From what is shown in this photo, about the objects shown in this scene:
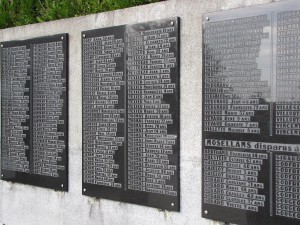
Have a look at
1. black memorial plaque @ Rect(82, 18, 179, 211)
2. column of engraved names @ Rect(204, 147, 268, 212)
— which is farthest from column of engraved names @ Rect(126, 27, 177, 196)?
column of engraved names @ Rect(204, 147, 268, 212)

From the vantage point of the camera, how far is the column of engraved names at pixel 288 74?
416 centimetres

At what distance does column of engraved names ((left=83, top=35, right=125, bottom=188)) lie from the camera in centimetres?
557

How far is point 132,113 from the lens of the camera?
5414 millimetres

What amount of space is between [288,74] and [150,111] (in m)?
1.46

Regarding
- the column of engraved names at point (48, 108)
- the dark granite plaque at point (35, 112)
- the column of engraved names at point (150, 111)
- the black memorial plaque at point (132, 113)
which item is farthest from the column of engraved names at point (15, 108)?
the column of engraved names at point (150, 111)

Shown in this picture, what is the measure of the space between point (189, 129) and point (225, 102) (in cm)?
50

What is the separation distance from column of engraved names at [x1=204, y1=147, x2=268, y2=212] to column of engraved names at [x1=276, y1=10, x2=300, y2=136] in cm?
32

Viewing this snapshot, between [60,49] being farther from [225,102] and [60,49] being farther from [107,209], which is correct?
[225,102]

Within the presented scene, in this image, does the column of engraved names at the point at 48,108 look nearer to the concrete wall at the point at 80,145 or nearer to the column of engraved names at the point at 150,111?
the concrete wall at the point at 80,145

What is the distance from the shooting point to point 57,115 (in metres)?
6.30

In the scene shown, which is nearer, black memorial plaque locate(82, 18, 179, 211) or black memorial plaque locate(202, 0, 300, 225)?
black memorial plaque locate(202, 0, 300, 225)

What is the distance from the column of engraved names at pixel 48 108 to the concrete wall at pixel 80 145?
0.49ft

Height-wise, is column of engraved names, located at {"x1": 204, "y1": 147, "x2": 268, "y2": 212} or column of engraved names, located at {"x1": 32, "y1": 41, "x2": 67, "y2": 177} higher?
column of engraved names, located at {"x1": 32, "y1": 41, "x2": 67, "y2": 177}

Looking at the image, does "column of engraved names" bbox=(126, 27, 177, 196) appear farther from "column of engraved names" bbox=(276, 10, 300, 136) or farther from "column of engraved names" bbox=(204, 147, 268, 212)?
"column of engraved names" bbox=(276, 10, 300, 136)
